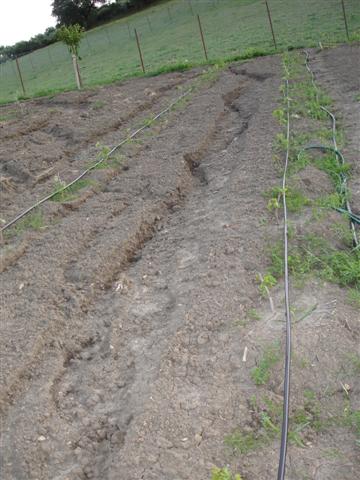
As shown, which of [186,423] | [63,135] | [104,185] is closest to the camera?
[186,423]

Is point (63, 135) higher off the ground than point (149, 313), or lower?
higher

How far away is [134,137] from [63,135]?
1.56 meters

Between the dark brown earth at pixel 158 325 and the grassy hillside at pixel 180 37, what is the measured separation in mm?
10052

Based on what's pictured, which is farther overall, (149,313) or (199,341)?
(149,313)

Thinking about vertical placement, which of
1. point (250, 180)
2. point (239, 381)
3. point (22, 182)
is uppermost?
point (22, 182)

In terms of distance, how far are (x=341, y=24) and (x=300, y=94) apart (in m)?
10.7

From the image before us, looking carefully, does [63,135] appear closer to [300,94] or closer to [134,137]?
[134,137]

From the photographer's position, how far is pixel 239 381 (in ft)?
11.2

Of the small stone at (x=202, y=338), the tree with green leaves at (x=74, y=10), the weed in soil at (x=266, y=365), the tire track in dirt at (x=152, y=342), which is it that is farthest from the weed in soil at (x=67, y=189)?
the tree with green leaves at (x=74, y=10)

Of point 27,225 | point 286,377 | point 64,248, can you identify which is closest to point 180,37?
point 27,225

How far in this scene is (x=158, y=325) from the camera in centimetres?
416

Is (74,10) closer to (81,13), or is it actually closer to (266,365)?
(81,13)

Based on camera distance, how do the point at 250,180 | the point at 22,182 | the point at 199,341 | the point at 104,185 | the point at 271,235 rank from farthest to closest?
the point at 22,182
the point at 104,185
the point at 250,180
the point at 271,235
the point at 199,341

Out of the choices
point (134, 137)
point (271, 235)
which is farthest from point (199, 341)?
point (134, 137)
